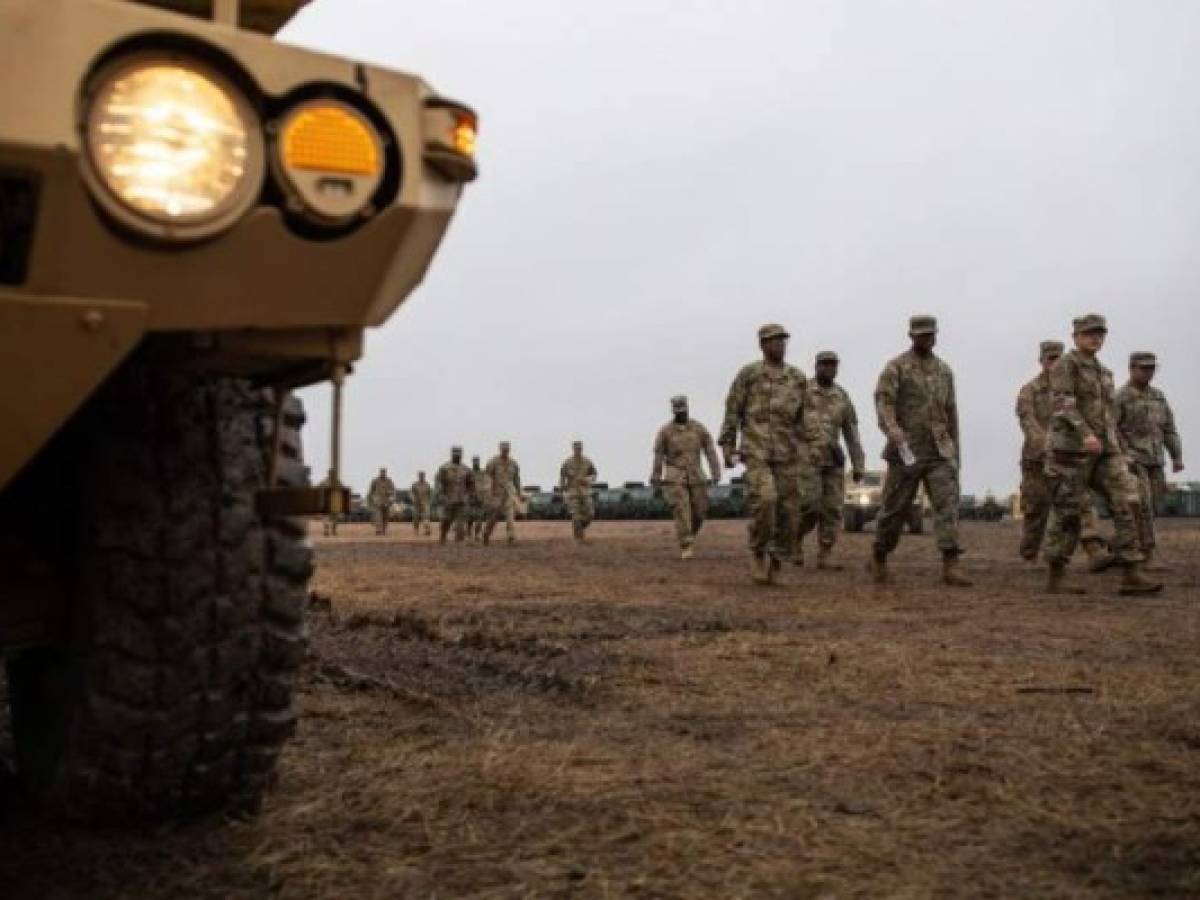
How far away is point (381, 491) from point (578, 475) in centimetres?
1139

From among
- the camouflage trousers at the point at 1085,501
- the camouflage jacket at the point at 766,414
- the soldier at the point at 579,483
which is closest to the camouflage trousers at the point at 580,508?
the soldier at the point at 579,483

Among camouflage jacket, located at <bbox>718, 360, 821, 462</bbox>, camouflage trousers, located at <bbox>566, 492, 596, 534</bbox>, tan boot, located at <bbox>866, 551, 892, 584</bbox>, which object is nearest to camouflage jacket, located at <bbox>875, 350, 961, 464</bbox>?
tan boot, located at <bbox>866, 551, 892, 584</bbox>

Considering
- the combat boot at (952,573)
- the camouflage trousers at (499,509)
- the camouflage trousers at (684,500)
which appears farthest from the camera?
the camouflage trousers at (499,509)

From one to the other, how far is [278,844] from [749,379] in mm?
8129

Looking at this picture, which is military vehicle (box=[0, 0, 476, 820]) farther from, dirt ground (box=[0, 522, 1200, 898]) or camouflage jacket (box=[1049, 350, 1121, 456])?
camouflage jacket (box=[1049, 350, 1121, 456])

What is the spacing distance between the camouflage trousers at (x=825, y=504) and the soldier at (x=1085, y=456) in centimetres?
365

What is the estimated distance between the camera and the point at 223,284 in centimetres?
191

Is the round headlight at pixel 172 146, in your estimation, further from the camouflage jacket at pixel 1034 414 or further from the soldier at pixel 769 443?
the camouflage jacket at pixel 1034 414

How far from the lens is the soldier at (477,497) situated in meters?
25.4

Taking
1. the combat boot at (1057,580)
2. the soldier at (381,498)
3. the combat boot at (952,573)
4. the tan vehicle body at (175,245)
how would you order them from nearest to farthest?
the tan vehicle body at (175,245) → the combat boot at (1057,580) → the combat boot at (952,573) → the soldier at (381,498)

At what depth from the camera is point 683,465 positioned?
15.5 metres

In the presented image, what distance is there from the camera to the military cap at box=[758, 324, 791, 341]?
10242 mm

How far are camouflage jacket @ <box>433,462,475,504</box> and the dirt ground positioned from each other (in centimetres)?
1827

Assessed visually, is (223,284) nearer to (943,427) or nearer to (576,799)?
(576,799)
